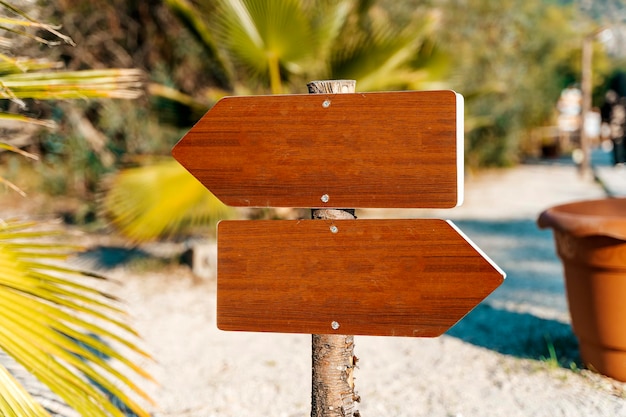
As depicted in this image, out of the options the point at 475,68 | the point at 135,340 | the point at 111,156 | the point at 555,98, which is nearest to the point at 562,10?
the point at 555,98

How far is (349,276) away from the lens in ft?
6.08

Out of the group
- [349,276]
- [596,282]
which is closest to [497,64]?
[596,282]

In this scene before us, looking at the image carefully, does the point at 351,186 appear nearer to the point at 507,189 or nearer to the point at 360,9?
the point at 360,9

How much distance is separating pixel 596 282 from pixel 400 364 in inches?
49.0

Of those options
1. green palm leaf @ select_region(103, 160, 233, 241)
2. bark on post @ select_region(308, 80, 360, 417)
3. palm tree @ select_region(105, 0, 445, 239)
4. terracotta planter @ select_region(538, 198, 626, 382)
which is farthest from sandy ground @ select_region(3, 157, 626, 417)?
bark on post @ select_region(308, 80, 360, 417)

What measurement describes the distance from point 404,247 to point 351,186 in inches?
8.4

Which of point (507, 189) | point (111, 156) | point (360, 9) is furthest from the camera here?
point (507, 189)

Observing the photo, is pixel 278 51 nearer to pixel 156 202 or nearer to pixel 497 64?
pixel 156 202

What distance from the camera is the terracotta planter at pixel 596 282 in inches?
135

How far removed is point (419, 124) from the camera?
1804mm

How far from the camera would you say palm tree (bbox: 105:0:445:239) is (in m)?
5.19

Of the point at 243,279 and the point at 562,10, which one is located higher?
the point at 562,10

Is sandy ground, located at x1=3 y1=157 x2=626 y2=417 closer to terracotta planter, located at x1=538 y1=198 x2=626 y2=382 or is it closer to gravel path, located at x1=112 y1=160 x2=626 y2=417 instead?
gravel path, located at x1=112 y1=160 x2=626 y2=417

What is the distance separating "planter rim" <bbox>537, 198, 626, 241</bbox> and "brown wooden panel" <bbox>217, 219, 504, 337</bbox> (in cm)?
184
